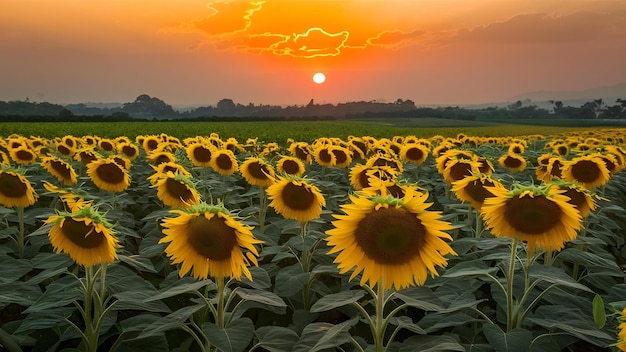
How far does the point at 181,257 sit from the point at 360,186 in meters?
3.71

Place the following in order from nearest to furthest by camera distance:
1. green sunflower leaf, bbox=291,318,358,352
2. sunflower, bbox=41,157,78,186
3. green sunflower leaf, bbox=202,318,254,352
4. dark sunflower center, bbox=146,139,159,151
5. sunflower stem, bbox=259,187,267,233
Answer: green sunflower leaf, bbox=291,318,358,352, green sunflower leaf, bbox=202,318,254,352, sunflower stem, bbox=259,187,267,233, sunflower, bbox=41,157,78,186, dark sunflower center, bbox=146,139,159,151

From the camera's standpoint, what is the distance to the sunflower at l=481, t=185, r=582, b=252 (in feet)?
11.2

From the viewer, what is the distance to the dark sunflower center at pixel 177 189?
529cm

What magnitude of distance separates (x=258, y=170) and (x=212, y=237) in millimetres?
3426

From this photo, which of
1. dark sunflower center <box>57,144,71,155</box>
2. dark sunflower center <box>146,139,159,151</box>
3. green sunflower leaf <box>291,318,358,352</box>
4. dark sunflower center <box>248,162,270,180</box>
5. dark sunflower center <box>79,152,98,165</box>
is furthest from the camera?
dark sunflower center <box>146,139,159,151</box>

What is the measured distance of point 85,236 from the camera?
11.1 feet

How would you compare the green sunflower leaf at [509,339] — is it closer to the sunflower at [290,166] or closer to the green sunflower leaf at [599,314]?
the green sunflower leaf at [599,314]

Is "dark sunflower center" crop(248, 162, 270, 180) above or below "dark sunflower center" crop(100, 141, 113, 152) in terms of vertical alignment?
above

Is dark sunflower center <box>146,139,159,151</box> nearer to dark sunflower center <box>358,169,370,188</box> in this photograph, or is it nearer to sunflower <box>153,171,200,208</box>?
dark sunflower center <box>358,169,370,188</box>

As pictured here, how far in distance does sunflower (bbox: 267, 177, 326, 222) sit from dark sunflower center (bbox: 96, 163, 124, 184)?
2589 millimetres

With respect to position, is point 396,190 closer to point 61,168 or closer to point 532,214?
point 532,214

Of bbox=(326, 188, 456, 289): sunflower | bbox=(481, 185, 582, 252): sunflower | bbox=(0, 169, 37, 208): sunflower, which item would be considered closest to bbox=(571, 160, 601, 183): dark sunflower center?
bbox=(481, 185, 582, 252): sunflower

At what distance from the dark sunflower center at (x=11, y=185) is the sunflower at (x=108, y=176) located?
3.97 ft

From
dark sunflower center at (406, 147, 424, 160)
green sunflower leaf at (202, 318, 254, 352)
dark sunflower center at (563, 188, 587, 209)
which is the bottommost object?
green sunflower leaf at (202, 318, 254, 352)
